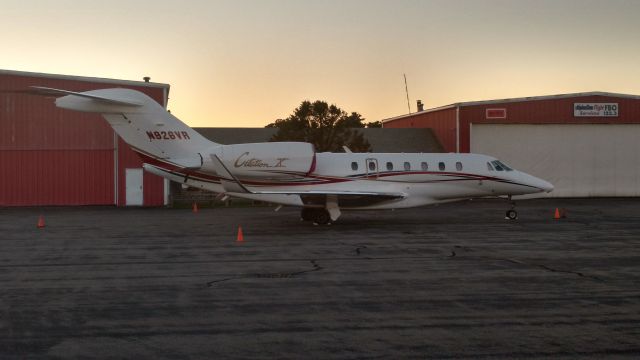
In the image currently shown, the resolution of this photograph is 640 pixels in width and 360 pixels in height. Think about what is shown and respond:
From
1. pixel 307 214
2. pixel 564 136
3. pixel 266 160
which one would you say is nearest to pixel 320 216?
pixel 307 214

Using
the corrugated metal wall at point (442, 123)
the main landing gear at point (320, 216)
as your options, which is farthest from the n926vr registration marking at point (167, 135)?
the corrugated metal wall at point (442, 123)

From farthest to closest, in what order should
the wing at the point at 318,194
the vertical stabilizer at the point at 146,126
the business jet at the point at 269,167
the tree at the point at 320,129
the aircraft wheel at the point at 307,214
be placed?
the tree at the point at 320,129, the aircraft wheel at the point at 307,214, the vertical stabilizer at the point at 146,126, the business jet at the point at 269,167, the wing at the point at 318,194

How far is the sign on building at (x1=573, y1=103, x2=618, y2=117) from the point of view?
127 feet

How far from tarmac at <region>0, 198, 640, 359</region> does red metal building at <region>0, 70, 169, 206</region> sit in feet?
42.1

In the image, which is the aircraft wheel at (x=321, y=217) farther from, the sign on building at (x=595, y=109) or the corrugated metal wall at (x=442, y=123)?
the sign on building at (x=595, y=109)

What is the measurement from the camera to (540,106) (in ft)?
125

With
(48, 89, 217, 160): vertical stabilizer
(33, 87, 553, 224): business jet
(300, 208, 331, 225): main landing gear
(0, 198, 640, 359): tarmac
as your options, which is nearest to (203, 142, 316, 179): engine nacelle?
(33, 87, 553, 224): business jet

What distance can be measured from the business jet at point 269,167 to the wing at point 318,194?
0.10ft

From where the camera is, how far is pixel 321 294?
9789 millimetres

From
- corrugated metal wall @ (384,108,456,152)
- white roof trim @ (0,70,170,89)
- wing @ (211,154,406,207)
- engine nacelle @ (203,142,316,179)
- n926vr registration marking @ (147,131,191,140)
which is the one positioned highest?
white roof trim @ (0,70,170,89)

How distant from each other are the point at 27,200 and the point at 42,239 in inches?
620

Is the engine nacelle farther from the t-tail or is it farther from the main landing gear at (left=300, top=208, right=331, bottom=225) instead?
the main landing gear at (left=300, top=208, right=331, bottom=225)

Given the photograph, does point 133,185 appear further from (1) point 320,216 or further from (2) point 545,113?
(2) point 545,113

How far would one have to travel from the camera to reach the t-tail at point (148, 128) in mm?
20609
